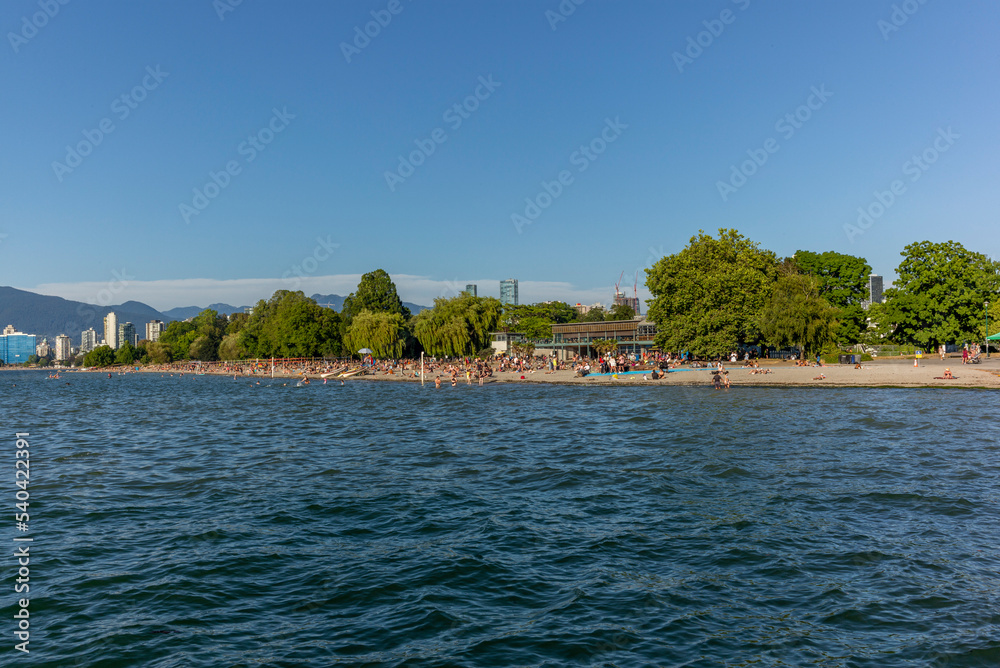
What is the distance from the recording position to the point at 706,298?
55.6 metres

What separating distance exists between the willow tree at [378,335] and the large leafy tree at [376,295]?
547 inches

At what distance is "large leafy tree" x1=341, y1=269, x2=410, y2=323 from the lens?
98.7 m

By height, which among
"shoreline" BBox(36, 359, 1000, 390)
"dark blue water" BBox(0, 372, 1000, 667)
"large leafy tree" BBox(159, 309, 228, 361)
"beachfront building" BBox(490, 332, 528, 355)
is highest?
"large leafy tree" BBox(159, 309, 228, 361)

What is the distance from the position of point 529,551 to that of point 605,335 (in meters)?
63.6

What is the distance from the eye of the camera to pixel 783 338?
5338 centimetres

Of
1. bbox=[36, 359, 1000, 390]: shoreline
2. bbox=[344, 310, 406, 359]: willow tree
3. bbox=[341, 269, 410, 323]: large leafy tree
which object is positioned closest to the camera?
bbox=[36, 359, 1000, 390]: shoreline

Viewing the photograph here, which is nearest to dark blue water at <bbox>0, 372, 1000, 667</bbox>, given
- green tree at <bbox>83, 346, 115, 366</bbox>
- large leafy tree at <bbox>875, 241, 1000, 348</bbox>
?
large leafy tree at <bbox>875, 241, 1000, 348</bbox>

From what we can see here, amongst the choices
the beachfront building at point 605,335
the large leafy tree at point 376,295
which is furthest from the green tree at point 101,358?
the beachfront building at point 605,335

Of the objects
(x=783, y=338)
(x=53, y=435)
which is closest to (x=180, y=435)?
(x=53, y=435)

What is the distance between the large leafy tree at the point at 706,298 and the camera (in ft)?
180

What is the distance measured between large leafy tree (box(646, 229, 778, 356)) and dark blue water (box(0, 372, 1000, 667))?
31.1 metres

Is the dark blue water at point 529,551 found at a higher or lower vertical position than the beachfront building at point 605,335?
lower

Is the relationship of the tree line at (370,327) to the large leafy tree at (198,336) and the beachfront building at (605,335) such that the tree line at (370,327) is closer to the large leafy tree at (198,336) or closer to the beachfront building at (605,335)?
the large leafy tree at (198,336)

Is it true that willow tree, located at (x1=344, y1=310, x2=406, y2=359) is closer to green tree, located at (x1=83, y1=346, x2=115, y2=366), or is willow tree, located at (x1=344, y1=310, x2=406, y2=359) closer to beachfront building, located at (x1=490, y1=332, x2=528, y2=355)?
beachfront building, located at (x1=490, y1=332, x2=528, y2=355)
